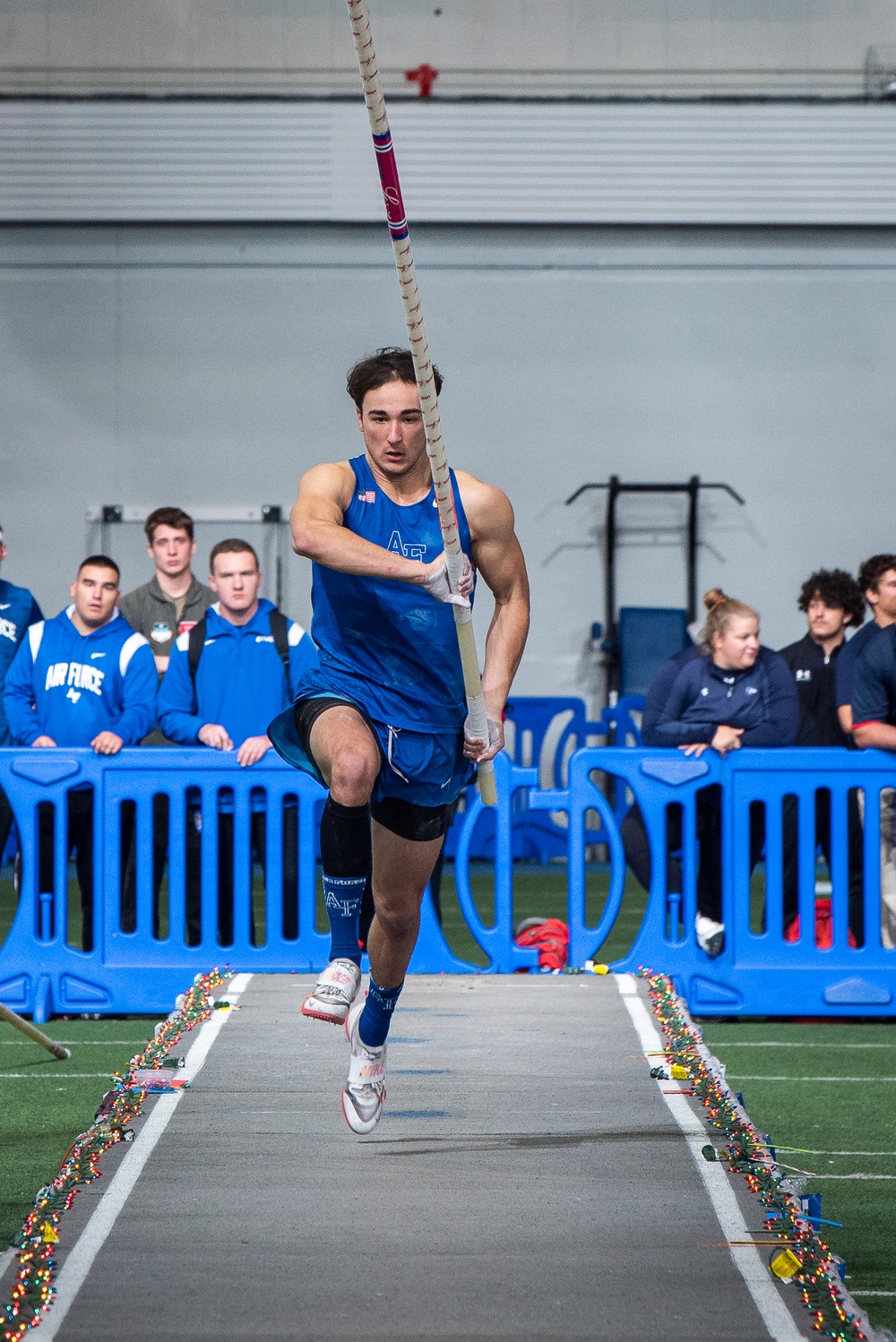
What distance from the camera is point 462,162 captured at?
14.0 m

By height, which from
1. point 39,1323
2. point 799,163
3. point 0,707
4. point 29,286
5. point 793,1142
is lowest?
point 793,1142

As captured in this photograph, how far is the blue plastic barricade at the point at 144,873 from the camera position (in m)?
7.21

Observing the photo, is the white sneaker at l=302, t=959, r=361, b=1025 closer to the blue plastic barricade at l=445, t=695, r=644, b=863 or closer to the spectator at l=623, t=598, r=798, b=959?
the spectator at l=623, t=598, r=798, b=959

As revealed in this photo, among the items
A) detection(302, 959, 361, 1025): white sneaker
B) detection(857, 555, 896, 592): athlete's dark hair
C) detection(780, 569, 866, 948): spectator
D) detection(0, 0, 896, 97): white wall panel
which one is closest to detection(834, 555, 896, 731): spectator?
detection(857, 555, 896, 592): athlete's dark hair

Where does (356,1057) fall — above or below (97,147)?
below

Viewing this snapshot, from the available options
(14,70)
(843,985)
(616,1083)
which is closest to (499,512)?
(616,1083)

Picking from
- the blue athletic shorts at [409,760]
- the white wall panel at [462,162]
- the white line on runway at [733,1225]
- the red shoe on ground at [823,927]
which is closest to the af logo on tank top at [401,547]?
the blue athletic shorts at [409,760]

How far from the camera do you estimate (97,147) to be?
14.0 m

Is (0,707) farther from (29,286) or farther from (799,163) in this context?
(799,163)

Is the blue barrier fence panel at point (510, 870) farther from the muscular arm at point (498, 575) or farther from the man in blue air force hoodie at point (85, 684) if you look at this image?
the muscular arm at point (498, 575)

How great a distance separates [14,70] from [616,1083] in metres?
11.9

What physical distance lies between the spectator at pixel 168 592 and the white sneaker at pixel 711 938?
2.90m

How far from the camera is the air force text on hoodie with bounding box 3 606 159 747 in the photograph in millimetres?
7426

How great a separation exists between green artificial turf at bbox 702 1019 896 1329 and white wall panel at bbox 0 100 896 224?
29.1 feet
